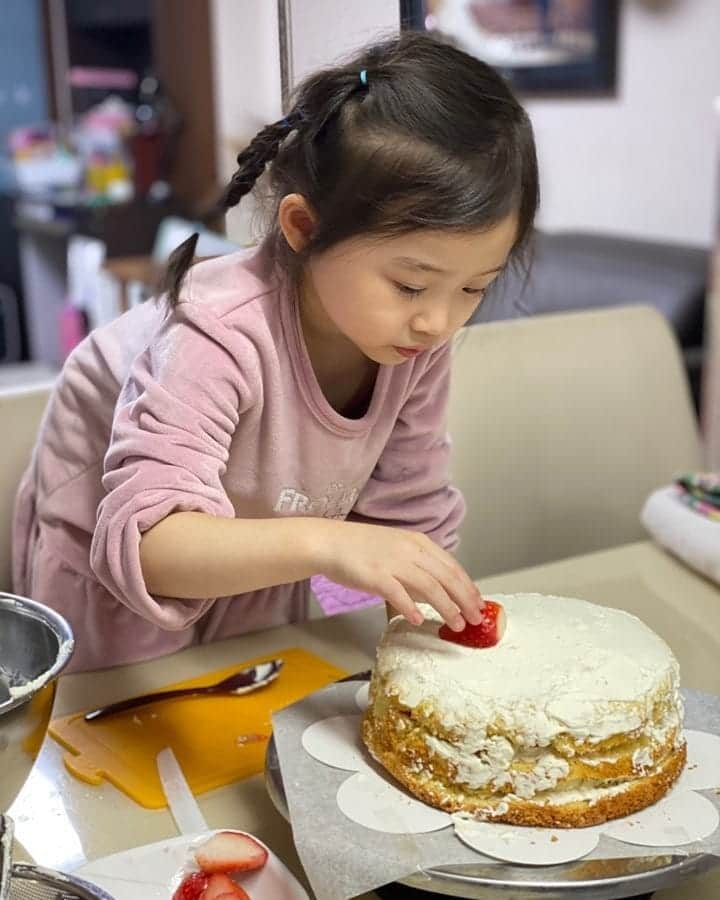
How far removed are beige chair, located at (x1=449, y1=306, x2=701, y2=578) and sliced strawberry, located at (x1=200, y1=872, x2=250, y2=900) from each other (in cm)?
98

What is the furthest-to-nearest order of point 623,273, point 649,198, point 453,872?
1. point 649,198
2. point 623,273
3. point 453,872

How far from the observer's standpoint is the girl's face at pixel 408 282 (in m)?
0.88

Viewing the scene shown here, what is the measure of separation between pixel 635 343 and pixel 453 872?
130cm

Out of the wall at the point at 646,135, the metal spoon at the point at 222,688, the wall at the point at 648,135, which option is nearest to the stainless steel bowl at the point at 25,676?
the metal spoon at the point at 222,688

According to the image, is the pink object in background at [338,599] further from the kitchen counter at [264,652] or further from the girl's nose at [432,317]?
the girl's nose at [432,317]

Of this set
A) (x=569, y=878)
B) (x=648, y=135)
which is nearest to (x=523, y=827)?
(x=569, y=878)

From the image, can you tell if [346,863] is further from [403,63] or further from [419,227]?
[403,63]

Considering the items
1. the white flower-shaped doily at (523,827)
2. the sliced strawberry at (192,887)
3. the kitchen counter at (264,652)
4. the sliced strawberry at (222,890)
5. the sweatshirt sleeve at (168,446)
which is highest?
the sweatshirt sleeve at (168,446)

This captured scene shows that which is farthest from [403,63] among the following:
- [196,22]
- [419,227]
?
[196,22]

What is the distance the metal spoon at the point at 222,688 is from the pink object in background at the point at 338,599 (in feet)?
0.75

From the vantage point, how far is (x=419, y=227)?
2.85 ft

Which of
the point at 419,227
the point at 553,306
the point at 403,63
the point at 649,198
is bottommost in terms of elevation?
the point at 553,306

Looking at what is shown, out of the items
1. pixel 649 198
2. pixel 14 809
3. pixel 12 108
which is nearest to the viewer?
pixel 14 809

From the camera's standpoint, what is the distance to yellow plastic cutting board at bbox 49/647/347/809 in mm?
921
